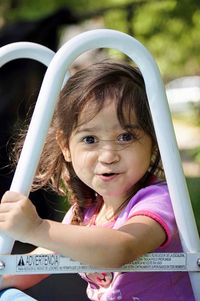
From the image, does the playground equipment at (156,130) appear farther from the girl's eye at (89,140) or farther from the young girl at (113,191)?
the girl's eye at (89,140)

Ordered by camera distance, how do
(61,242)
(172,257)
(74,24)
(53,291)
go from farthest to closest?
1. (74,24)
2. (53,291)
3. (172,257)
4. (61,242)

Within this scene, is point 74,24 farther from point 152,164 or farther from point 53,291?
point 152,164

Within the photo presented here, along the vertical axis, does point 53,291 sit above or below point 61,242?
above

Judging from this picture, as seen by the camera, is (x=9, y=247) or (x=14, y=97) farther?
(x=14, y=97)

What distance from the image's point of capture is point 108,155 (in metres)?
1.76

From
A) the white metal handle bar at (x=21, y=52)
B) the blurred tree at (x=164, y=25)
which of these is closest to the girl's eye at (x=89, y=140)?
the white metal handle bar at (x=21, y=52)

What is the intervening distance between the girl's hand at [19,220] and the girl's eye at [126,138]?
0.94 feet

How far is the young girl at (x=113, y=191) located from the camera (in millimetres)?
1618

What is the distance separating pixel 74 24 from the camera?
4926 mm

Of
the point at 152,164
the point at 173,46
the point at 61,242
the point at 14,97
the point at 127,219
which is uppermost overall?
the point at 173,46

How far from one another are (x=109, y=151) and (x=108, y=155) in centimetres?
1

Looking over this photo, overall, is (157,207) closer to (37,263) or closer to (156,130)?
(156,130)

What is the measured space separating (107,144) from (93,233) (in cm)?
25

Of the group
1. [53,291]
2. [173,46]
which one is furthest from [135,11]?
[53,291]
